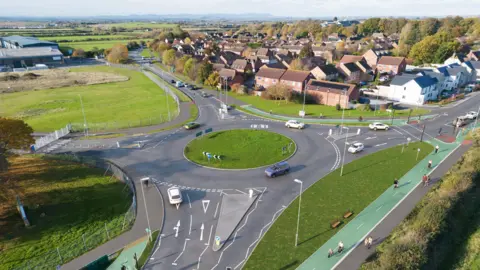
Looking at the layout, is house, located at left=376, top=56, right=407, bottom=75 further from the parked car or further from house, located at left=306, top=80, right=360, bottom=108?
the parked car

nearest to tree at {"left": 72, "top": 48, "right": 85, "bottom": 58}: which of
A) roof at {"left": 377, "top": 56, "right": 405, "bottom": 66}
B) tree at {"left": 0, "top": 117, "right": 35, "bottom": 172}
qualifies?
tree at {"left": 0, "top": 117, "right": 35, "bottom": 172}

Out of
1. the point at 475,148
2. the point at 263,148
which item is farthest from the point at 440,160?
the point at 263,148

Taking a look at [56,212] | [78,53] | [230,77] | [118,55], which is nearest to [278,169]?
[56,212]

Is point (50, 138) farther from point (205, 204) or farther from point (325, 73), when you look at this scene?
point (325, 73)

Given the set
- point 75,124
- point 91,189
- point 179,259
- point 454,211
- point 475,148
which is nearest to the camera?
point 179,259

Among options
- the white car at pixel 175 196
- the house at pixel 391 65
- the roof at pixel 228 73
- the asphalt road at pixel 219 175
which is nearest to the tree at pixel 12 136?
the asphalt road at pixel 219 175

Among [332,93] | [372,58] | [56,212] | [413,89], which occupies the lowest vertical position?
[56,212]

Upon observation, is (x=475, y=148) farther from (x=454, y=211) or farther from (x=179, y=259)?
(x=179, y=259)
